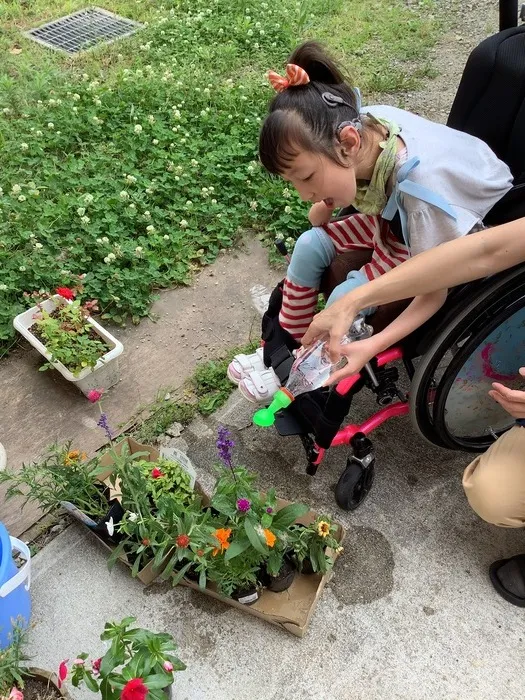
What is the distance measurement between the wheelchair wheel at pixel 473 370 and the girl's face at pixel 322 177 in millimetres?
388

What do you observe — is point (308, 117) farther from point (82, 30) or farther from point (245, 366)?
point (82, 30)

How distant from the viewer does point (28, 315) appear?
2260 mm

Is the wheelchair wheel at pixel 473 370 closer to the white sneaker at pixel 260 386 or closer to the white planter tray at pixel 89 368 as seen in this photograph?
the white sneaker at pixel 260 386

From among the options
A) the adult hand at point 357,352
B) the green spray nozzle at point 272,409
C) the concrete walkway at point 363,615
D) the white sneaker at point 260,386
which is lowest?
the concrete walkway at point 363,615

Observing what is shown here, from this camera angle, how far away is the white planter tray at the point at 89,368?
2096 millimetres

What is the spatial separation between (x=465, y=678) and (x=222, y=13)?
4.01m

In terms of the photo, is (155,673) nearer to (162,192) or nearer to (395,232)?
(395,232)

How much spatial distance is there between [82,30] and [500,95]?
337 centimetres

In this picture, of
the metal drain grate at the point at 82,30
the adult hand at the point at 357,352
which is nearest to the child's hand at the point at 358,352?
the adult hand at the point at 357,352

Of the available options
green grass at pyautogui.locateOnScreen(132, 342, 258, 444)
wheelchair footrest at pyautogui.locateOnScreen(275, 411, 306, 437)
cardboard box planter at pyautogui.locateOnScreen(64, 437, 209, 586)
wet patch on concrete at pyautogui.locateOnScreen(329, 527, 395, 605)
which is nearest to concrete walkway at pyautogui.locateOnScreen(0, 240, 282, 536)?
green grass at pyautogui.locateOnScreen(132, 342, 258, 444)

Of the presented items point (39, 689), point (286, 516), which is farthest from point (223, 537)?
point (39, 689)

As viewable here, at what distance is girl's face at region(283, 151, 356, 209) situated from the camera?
1.47 meters

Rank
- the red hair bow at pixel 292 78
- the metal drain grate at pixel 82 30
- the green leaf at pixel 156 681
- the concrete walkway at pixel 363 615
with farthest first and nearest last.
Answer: the metal drain grate at pixel 82 30
the concrete walkway at pixel 363 615
the red hair bow at pixel 292 78
the green leaf at pixel 156 681

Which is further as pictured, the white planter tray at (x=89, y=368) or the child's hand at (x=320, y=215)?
the white planter tray at (x=89, y=368)
